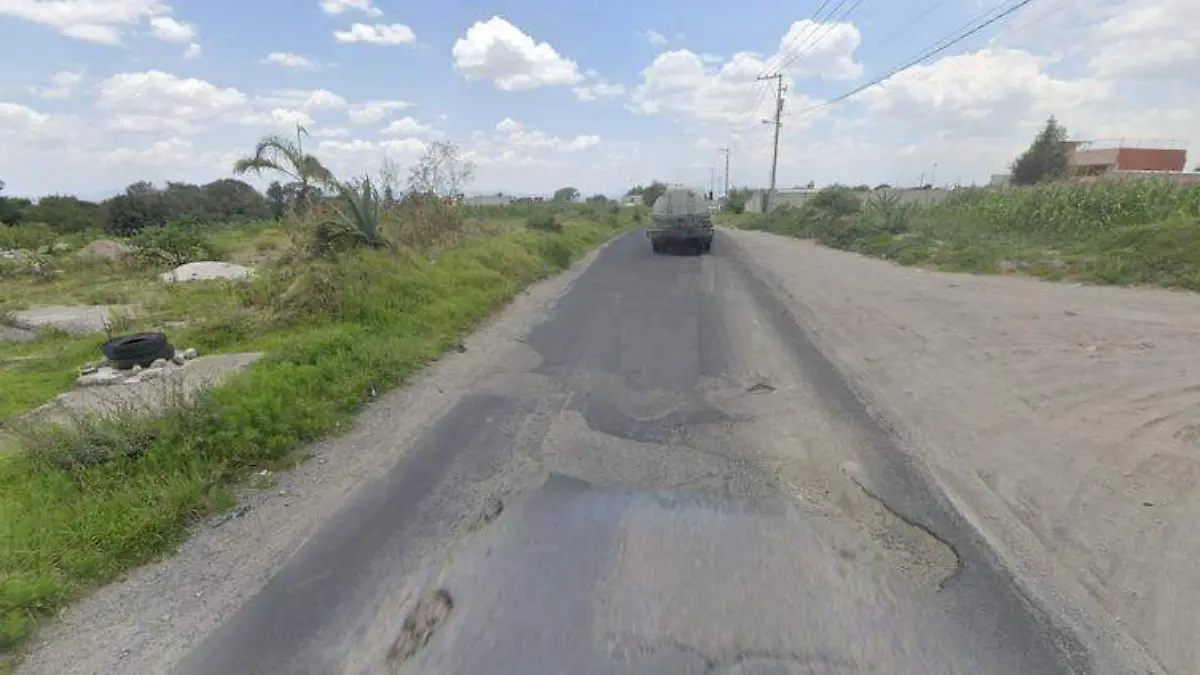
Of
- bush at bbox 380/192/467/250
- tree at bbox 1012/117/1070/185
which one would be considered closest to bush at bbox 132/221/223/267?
bush at bbox 380/192/467/250

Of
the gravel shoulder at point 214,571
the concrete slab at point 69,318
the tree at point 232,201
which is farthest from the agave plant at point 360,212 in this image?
the tree at point 232,201

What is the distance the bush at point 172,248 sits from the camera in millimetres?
22766

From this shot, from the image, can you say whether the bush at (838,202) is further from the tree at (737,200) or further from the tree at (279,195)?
the tree at (737,200)

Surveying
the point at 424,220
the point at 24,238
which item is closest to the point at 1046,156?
the point at 424,220

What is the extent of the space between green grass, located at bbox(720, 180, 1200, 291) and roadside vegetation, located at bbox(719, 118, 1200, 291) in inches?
0.9

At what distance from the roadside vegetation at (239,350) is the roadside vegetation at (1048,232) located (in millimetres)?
11257

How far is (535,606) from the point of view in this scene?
282 cm

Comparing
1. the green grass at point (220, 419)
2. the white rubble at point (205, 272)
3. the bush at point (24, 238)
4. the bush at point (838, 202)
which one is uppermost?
the bush at point (838, 202)

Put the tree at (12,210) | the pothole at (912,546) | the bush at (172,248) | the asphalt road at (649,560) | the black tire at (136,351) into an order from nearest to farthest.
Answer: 1. the asphalt road at (649,560)
2. the pothole at (912,546)
3. the black tire at (136,351)
4. the bush at (172,248)
5. the tree at (12,210)

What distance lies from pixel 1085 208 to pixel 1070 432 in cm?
1775

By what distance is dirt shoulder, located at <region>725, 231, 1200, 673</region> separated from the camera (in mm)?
2832

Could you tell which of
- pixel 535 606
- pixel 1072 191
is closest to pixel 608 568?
pixel 535 606

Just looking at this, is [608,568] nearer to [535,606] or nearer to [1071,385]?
[535,606]

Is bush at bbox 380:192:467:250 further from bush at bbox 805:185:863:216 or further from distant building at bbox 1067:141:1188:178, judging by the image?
distant building at bbox 1067:141:1188:178
